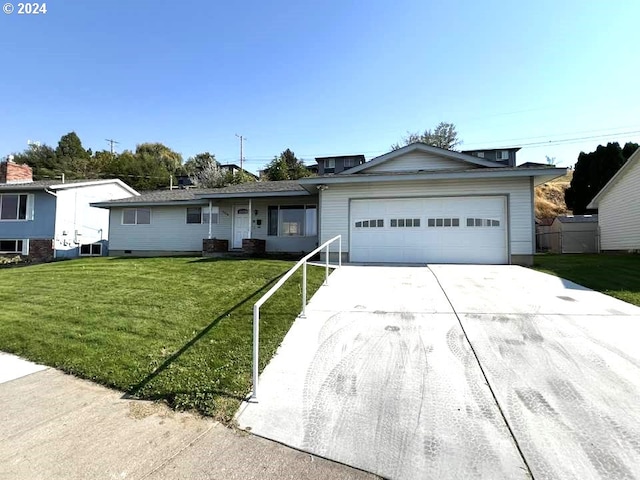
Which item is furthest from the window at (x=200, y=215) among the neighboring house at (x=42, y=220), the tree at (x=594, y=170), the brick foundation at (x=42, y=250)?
the tree at (x=594, y=170)

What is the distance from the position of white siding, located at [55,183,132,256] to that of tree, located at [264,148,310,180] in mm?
16962

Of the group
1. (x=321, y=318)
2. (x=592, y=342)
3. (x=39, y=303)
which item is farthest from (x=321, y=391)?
(x=39, y=303)

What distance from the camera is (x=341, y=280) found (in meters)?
8.29

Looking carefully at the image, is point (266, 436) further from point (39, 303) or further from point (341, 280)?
point (39, 303)

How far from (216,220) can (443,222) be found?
10.4 meters

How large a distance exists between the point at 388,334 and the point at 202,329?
256 cm

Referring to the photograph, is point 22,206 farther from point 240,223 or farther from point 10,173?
point 240,223

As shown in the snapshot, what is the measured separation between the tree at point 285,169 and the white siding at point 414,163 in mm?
22701

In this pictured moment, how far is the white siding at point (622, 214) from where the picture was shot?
15.9 meters

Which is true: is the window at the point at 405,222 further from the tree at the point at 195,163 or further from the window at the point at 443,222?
the tree at the point at 195,163

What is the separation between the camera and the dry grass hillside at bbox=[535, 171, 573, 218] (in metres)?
41.7

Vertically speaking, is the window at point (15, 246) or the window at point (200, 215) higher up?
the window at point (200, 215)

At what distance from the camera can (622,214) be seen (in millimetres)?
17125

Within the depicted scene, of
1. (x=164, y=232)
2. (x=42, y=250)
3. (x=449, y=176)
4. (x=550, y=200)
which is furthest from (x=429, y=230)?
(x=550, y=200)
